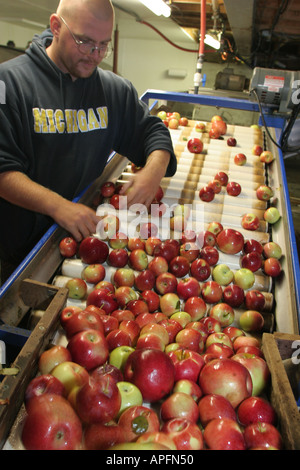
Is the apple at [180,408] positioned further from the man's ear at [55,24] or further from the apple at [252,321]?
the man's ear at [55,24]

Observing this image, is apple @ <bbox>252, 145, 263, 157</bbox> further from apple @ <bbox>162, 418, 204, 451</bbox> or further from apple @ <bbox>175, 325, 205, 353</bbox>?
apple @ <bbox>162, 418, 204, 451</bbox>

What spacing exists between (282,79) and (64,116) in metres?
2.40

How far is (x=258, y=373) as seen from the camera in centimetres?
128

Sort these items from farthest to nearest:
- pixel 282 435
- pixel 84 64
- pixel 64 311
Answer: pixel 84 64 < pixel 64 311 < pixel 282 435

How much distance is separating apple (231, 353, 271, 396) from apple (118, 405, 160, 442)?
1.40 ft

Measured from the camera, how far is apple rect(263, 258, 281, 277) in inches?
82.5

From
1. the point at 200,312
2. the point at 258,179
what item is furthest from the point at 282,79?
the point at 200,312

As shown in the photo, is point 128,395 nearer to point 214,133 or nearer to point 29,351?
point 29,351

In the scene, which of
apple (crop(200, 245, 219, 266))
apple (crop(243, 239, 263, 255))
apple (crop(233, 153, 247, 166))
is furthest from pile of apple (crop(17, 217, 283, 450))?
apple (crop(233, 153, 247, 166))

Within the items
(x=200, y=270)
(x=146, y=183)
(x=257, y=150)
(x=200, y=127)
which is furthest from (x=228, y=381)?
(x=200, y=127)

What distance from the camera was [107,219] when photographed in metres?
2.27

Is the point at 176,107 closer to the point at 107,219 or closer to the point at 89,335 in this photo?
the point at 107,219

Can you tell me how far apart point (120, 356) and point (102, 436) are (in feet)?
1.24

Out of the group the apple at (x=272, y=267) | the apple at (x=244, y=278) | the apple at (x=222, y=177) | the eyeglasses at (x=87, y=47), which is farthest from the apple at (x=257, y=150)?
the eyeglasses at (x=87, y=47)
